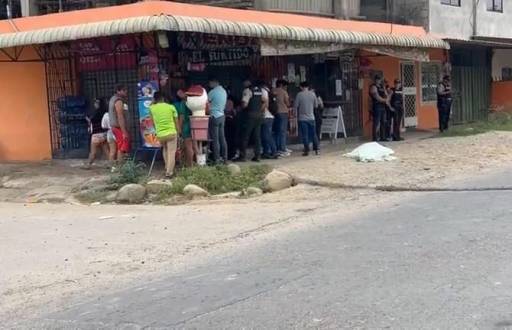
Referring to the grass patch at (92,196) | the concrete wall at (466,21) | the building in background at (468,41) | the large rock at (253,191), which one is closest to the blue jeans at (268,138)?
the large rock at (253,191)

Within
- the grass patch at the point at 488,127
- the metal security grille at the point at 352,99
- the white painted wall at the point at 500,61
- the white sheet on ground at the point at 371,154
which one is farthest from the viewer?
the white painted wall at the point at 500,61

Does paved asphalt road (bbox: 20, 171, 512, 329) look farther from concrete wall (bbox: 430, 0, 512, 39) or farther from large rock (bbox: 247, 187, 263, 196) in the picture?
concrete wall (bbox: 430, 0, 512, 39)

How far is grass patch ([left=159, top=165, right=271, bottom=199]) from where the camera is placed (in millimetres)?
12312

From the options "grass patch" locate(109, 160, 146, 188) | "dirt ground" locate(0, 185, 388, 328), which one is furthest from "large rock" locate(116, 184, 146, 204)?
"grass patch" locate(109, 160, 146, 188)

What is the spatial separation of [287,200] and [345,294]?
18.8 ft

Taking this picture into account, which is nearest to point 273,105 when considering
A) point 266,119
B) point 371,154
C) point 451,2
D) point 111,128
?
point 266,119

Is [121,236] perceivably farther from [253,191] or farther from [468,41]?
[468,41]

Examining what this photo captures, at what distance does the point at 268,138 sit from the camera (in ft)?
51.2

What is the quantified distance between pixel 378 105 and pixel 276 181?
699 cm

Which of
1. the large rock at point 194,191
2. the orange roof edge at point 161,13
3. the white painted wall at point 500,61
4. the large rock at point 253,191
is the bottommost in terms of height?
the large rock at point 253,191

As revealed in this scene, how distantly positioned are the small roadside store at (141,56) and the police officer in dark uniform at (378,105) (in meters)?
0.97

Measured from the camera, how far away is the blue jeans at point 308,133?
52.2ft

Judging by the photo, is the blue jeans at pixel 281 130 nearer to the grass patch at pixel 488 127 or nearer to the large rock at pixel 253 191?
the large rock at pixel 253 191

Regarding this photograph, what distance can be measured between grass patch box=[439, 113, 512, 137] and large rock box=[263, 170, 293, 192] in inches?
345
